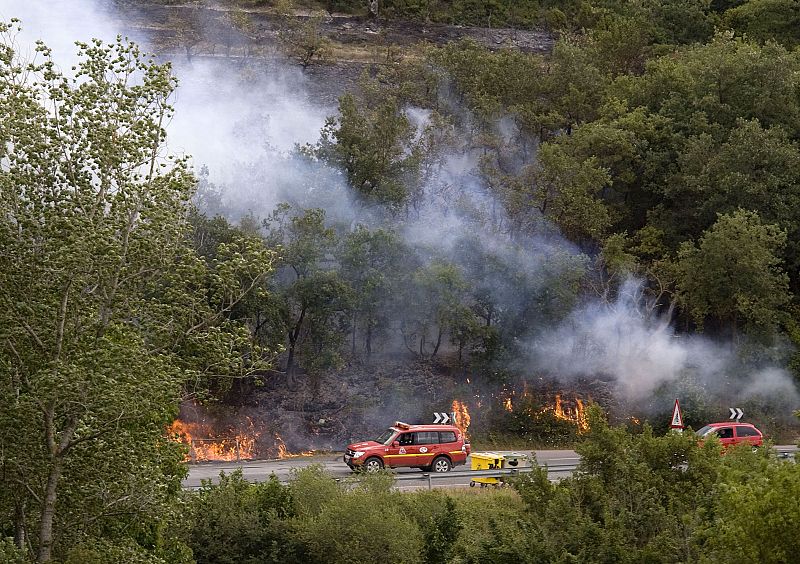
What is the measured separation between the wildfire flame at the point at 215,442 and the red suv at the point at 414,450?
7.06 m

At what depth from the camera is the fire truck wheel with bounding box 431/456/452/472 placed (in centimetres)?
3503

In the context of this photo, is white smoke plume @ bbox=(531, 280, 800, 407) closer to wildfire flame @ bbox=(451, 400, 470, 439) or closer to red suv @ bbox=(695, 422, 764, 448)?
wildfire flame @ bbox=(451, 400, 470, 439)

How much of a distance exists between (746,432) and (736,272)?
9.29 metres

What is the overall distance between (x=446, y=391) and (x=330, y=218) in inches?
360

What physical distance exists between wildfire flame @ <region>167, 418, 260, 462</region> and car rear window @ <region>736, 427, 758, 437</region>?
17602 millimetres

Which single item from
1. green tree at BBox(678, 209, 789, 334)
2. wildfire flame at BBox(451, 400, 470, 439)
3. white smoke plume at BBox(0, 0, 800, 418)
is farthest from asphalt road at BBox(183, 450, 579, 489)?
green tree at BBox(678, 209, 789, 334)

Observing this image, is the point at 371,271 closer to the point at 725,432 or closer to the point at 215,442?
the point at 215,442

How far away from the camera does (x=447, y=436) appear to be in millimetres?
35281

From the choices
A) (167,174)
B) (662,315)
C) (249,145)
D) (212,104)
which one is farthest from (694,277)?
(167,174)

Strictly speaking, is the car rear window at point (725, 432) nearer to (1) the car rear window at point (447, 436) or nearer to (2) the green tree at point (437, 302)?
(1) the car rear window at point (447, 436)

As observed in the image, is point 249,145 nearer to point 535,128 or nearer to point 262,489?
point 535,128

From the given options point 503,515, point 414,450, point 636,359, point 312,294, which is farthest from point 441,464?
point 636,359

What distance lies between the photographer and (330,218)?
47.7 metres

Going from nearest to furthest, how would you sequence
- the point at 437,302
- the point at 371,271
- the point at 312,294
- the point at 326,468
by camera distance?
the point at 326,468 → the point at 312,294 → the point at 371,271 → the point at 437,302
